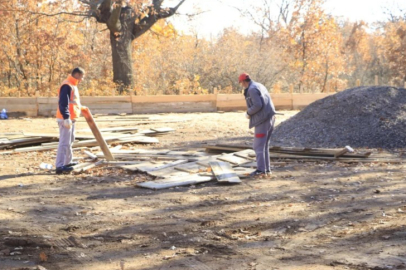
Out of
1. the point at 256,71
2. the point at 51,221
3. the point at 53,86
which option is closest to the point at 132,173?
the point at 51,221

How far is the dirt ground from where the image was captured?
6039 millimetres

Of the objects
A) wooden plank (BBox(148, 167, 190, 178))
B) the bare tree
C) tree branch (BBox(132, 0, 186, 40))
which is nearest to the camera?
wooden plank (BBox(148, 167, 190, 178))

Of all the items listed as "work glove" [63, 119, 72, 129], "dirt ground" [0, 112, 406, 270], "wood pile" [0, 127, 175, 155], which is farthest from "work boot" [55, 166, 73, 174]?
"wood pile" [0, 127, 175, 155]

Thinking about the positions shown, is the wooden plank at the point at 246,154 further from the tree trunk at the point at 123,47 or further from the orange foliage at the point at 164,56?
the tree trunk at the point at 123,47

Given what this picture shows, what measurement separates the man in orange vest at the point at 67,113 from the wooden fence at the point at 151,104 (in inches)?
575

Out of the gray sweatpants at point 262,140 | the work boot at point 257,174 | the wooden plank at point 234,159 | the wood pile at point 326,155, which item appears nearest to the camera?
the gray sweatpants at point 262,140

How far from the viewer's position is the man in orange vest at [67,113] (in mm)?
11078

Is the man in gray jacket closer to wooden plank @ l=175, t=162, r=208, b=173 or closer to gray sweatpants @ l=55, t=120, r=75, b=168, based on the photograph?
wooden plank @ l=175, t=162, r=208, b=173

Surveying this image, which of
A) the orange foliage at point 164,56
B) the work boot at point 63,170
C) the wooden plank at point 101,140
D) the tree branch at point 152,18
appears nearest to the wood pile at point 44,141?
the wooden plank at point 101,140

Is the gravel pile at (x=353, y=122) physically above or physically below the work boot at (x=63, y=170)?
above

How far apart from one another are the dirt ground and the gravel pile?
118 inches

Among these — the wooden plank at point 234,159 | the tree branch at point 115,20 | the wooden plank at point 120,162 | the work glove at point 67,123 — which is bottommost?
the wooden plank at point 120,162

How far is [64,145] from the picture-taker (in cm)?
1137

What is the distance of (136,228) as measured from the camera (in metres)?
7.39
